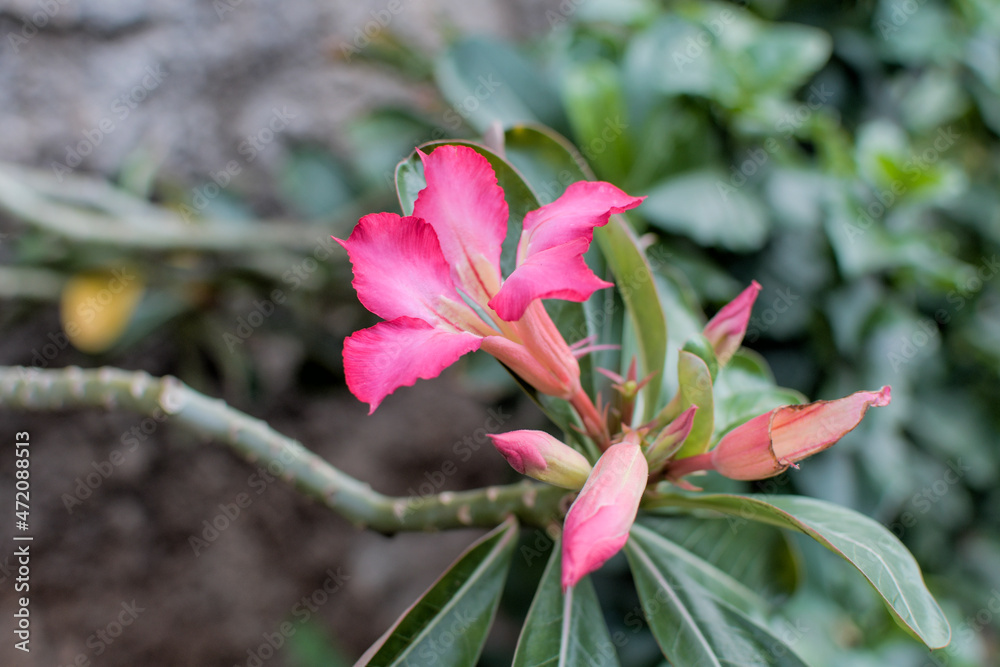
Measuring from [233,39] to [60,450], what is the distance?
0.96 m

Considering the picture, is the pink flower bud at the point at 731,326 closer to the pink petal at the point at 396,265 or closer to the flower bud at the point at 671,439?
the flower bud at the point at 671,439

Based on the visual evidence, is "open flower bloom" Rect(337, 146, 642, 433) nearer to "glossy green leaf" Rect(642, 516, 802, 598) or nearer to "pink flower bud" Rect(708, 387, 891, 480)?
"pink flower bud" Rect(708, 387, 891, 480)

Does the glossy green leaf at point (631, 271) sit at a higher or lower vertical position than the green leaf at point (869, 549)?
higher

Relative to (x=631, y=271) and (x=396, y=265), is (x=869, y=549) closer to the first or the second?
(x=631, y=271)

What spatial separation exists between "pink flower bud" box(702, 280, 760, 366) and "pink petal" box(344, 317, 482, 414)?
0.74 ft

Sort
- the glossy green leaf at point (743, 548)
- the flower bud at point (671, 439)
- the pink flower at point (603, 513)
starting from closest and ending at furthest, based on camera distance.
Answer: the pink flower at point (603, 513), the flower bud at point (671, 439), the glossy green leaf at point (743, 548)

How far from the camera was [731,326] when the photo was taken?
0.49 metres

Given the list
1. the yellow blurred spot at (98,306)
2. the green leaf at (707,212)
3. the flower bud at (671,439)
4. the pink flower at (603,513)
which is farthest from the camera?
the yellow blurred spot at (98,306)

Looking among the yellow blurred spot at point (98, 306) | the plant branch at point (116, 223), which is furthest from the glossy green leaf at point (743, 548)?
the yellow blurred spot at point (98, 306)

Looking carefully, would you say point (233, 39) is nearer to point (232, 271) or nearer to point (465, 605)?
point (232, 271)

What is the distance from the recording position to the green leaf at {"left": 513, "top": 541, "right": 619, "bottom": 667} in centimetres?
49

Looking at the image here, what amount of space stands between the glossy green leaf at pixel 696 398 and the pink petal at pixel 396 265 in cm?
18

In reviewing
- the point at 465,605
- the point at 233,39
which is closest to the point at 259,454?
the point at 465,605

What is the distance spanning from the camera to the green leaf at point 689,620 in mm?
501
